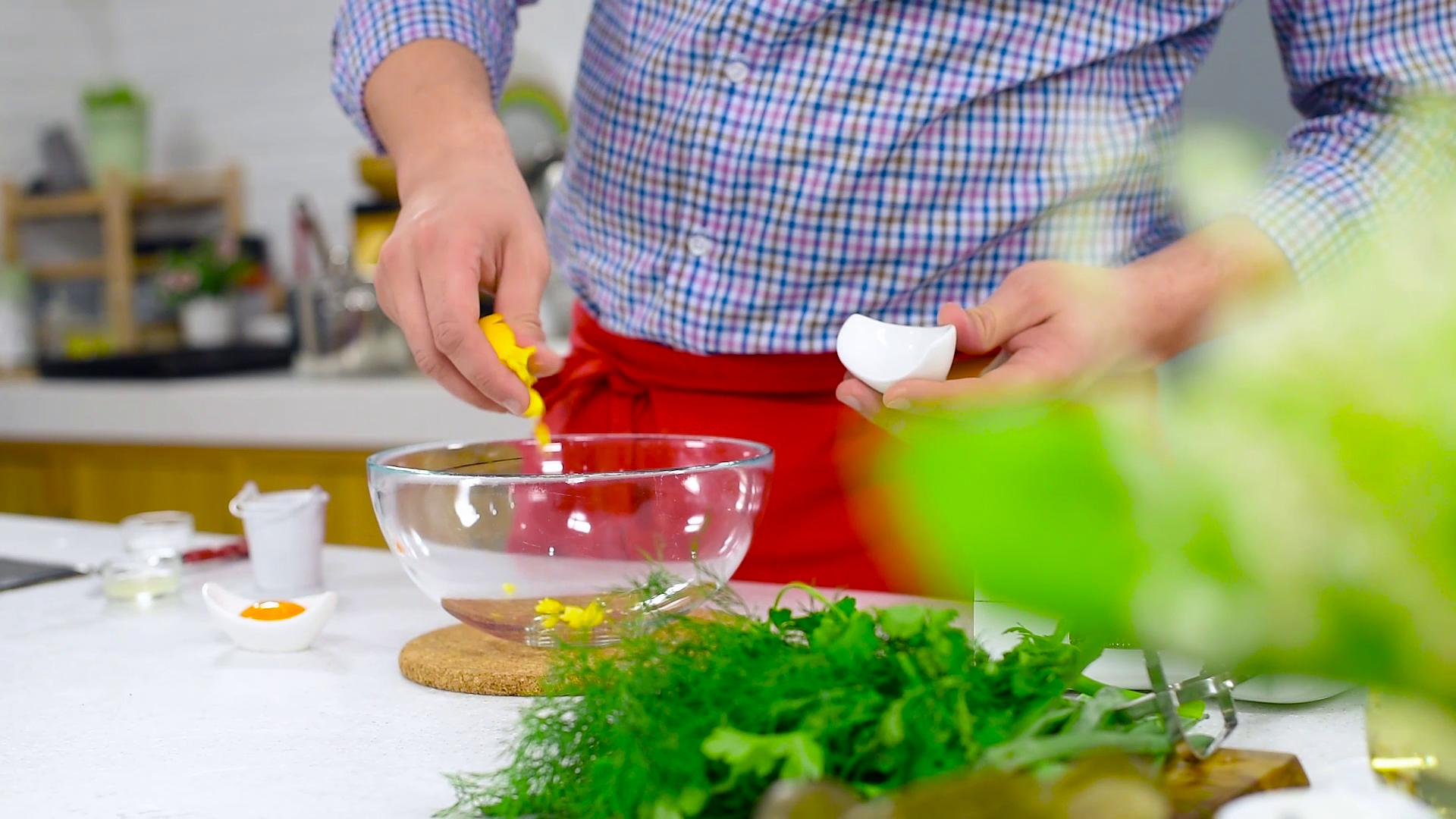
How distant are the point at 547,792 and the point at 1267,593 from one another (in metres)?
0.32

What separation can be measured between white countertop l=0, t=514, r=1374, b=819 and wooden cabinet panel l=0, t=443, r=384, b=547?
4.96ft

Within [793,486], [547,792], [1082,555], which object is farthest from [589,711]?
[793,486]

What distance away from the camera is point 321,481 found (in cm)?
261

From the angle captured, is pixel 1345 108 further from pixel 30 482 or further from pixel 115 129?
pixel 115 129

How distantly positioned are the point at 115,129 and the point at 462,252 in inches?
124

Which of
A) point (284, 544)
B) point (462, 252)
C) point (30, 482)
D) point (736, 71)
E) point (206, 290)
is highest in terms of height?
point (736, 71)

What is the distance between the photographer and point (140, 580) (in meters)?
1.06

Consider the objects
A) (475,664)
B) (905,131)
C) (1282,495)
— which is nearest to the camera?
(1282,495)

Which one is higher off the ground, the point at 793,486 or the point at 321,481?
the point at 793,486

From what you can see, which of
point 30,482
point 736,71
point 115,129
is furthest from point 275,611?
point 115,129

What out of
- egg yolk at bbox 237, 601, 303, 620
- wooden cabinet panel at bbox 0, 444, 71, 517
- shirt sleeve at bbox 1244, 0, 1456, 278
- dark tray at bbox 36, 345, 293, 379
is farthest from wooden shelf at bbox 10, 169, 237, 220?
shirt sleeve at bbox 1244, 0, 1456, 278

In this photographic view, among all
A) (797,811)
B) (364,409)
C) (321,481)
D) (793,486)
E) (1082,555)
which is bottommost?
(321,481)

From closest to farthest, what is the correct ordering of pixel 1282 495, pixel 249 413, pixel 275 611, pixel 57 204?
pixel 1282 495
pixel 275 611
pixel 249 413
pixel 57 204

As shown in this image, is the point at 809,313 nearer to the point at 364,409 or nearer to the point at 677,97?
the point at 677,97
